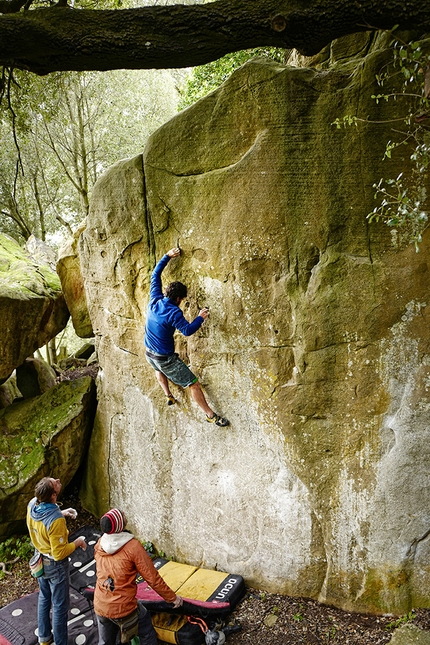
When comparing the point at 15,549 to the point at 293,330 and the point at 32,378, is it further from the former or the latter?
the point at 293,330

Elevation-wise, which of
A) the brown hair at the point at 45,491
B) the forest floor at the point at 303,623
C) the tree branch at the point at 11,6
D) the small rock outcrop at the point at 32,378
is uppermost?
the tree branch at the point at 11,6

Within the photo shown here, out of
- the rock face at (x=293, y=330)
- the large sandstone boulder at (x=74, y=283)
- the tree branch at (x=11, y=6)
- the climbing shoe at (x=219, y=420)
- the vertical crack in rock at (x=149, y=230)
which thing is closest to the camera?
the tree branch at (x=11, y=6)

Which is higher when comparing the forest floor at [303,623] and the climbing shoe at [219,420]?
the climbing shoe at [219,420]

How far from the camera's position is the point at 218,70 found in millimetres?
11258

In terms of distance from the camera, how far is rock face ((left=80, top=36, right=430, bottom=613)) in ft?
18.2

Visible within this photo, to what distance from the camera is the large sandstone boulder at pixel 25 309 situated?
307 inches

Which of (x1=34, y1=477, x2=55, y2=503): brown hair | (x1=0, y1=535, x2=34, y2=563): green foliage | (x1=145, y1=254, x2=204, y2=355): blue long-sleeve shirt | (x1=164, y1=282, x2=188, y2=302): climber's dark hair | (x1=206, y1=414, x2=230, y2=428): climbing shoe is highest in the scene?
(x1=164, y1=282, x2=188, y2=302): climber's dark hair

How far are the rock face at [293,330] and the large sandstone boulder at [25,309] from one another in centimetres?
213

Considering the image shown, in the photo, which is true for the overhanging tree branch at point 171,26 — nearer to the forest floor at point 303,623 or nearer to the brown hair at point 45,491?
the brown hair at point 45,491

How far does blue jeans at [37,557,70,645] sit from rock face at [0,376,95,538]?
2.52 m

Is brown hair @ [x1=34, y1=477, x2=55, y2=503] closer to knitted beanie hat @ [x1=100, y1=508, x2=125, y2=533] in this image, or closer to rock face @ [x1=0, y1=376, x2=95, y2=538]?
knitted beanie hat @ [x1=100, y1=508, x2=125, y2=533]

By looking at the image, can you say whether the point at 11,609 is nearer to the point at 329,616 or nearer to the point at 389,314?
the point at 329,616

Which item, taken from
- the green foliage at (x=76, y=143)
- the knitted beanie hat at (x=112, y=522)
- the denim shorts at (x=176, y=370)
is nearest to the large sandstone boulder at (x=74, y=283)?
the denim shorts at (x=176, y=370)

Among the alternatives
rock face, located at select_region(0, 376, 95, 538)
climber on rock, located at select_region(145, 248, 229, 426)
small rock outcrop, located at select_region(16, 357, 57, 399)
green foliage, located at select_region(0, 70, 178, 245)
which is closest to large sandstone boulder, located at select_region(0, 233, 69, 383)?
rock face, located at select_region(0, 376, 95, 538)
